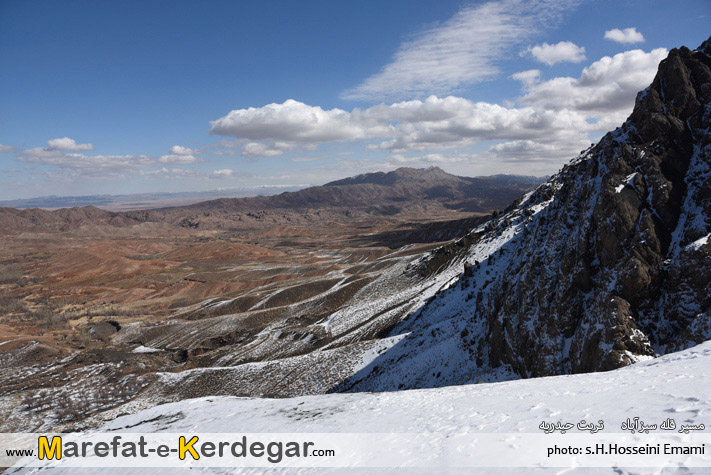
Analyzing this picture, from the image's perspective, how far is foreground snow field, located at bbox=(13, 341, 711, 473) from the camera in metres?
7.93

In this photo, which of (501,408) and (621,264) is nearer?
(501,408)

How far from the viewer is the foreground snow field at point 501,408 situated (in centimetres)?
793

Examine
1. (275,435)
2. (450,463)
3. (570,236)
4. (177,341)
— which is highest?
(570,236)

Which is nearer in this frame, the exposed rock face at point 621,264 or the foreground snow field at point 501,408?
the foreground snow field at point 501,408

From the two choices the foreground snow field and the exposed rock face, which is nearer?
the foreground snow field

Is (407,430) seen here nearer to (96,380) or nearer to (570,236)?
(570,236)

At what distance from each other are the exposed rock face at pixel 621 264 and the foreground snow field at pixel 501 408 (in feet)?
11.4

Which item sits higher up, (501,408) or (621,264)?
(621,264)

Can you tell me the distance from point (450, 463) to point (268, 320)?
4802cm

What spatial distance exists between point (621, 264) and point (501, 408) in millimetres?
12196

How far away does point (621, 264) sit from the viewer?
655 inches

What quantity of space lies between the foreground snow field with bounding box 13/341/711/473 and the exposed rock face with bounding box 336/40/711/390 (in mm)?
3467

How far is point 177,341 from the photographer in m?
47.8

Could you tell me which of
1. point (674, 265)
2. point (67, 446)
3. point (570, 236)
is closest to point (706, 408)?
point (674, 265)
